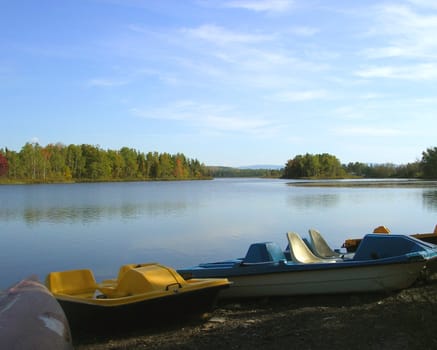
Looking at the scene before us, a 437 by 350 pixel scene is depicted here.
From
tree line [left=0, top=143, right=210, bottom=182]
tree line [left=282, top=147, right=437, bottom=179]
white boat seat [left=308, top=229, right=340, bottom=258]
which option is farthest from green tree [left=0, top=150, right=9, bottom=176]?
white boat seat [left=308, top=229, right=340, bottom=258]

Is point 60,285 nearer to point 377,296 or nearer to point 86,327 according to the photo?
point 86,327

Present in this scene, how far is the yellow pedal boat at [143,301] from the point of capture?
285 inches

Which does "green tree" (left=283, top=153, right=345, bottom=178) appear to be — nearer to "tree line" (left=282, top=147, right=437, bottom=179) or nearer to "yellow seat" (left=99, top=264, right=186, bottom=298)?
"tree line" (left=282, top=147, right=437, bottom=179)

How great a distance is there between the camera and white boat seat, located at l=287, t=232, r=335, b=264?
9727 mm

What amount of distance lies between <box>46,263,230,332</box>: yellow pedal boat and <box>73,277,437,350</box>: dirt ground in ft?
0.76

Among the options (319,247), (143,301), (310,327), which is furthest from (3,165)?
(310,327)

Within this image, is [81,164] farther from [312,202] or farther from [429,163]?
[312,202]

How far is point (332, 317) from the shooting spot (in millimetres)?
7328

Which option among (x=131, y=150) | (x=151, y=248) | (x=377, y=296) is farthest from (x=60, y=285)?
(x=131, y=150)

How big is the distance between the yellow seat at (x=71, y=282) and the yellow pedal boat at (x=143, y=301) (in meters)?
0.60

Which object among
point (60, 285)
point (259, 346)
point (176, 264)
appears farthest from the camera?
point (176, 264)

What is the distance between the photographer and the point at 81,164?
12888cm

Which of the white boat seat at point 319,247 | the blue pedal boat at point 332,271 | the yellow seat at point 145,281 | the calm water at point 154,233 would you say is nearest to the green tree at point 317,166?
the calm water at point 154,233

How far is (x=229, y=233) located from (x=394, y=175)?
140 metres
